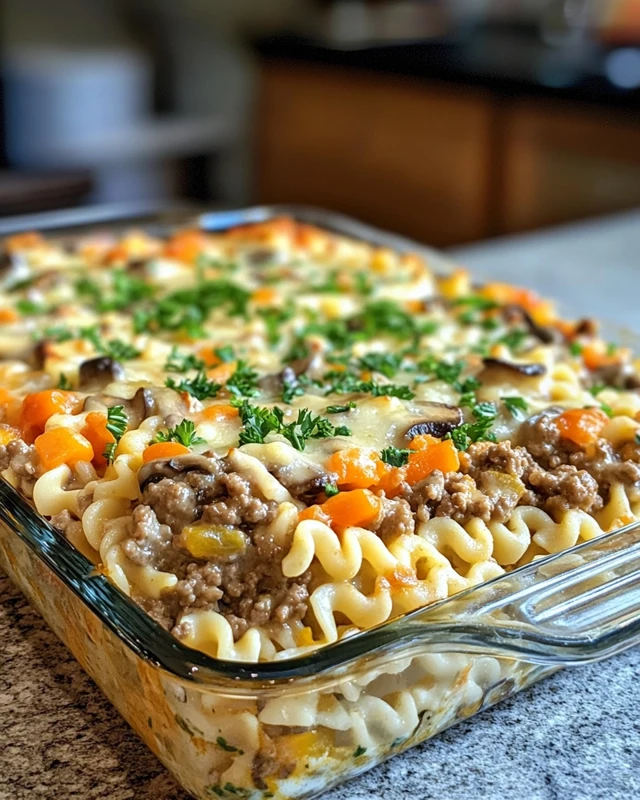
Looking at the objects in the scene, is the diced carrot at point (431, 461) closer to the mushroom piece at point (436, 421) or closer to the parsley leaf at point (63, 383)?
the mushroom piece at point (436, 421)

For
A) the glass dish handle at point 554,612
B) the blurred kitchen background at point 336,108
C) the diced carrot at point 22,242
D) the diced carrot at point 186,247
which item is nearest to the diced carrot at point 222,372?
the glass dish handle at point 554,612

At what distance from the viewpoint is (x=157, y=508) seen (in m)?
1.62

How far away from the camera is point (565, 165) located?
5754 mm

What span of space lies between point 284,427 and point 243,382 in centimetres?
34

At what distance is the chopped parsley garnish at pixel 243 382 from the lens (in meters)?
2.06

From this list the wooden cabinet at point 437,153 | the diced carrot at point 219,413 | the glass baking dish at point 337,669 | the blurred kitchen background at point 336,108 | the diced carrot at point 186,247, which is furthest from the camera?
the blurred kitchen background at point 336,108

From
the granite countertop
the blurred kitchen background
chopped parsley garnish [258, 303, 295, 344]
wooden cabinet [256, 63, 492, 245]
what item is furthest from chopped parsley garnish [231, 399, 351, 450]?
wooden cabinet [256, 63, 492, 245]

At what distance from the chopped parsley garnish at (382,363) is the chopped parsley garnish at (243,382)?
0.25 meters

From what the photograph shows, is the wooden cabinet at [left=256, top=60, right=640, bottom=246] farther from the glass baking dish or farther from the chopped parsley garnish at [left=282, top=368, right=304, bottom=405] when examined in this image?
the glass baking dish

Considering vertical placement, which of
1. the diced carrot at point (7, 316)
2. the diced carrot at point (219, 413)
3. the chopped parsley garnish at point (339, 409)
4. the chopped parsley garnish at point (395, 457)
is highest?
the chopped parsley garnish at point (339, 409)

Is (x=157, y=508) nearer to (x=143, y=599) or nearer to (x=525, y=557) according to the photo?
(x=143, y=599)

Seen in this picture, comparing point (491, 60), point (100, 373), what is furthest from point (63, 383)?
point (491, 60)

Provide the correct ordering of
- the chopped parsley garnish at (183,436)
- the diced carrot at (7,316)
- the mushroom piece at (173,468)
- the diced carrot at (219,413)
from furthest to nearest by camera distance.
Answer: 1. the diced carrot at (7,316)
2. the diced carrot at (219,413)
3. the chopped parsley garnish at (183,436)
4. the mushroom piece at (173,468)

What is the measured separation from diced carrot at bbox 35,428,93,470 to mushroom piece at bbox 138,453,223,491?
8.3 inches
